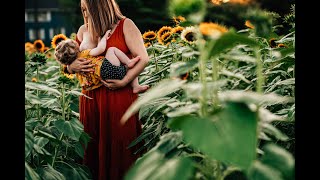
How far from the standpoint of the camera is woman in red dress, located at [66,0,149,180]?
9.32 feet

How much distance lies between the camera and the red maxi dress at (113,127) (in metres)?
2.87

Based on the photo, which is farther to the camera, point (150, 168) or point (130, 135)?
point (130, 135)

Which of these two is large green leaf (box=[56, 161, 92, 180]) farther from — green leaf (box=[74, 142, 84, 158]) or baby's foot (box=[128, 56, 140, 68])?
baby's foot (box=[128, 56, 140, 68])

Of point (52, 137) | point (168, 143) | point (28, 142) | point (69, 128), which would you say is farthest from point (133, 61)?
point (168, 143)

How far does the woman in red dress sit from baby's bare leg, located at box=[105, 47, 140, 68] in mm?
25

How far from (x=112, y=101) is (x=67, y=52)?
327mm

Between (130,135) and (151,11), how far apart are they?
12.0 metres

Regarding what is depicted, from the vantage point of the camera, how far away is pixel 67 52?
289 cm

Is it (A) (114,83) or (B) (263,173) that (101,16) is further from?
(B) (263,173)

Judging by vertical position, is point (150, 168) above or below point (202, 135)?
below
